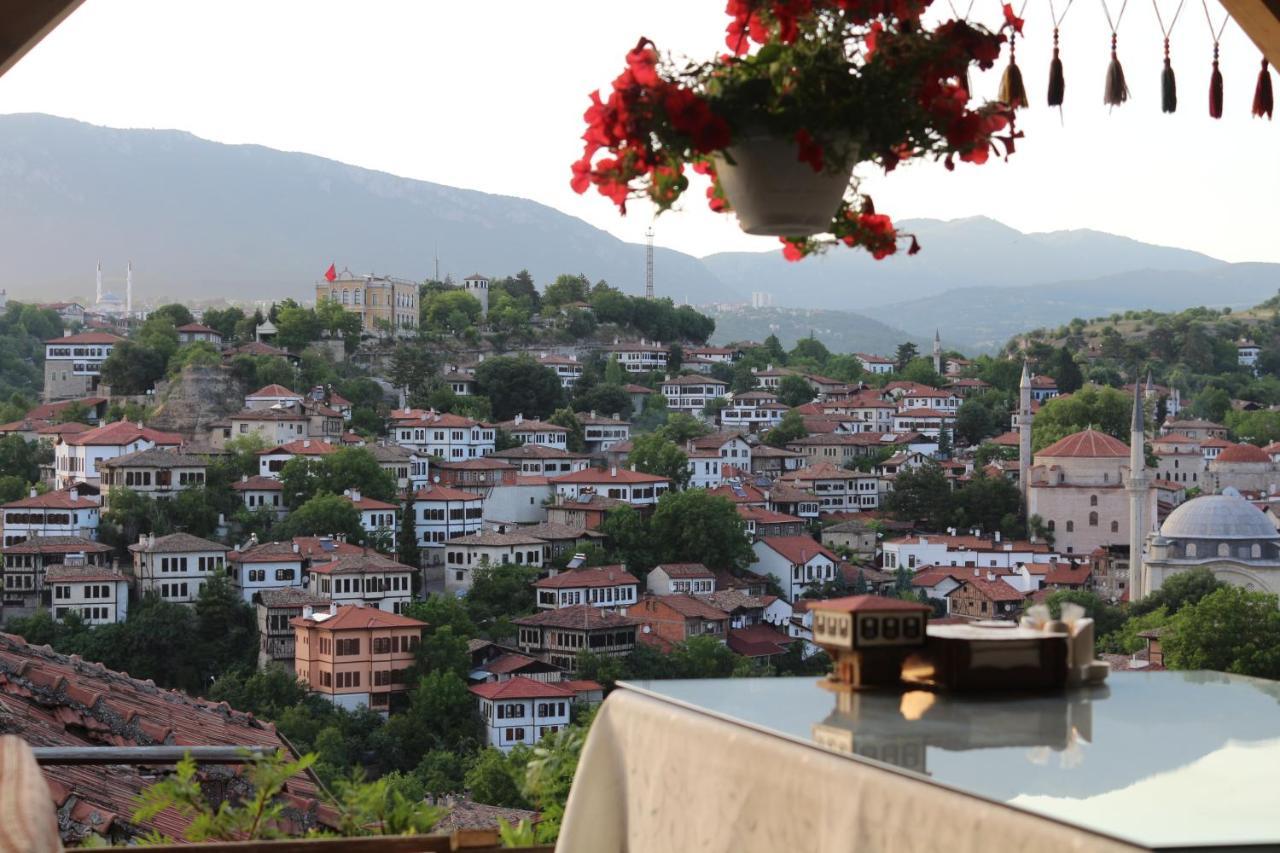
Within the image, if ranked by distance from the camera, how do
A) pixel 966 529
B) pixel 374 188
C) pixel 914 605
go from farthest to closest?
pixel 374 188
pixel 966 529
pixel 914 605

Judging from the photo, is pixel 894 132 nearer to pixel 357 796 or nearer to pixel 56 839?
pixel 56 839

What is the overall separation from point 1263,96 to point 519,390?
118 feet

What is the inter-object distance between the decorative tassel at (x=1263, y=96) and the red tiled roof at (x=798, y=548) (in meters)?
27.0

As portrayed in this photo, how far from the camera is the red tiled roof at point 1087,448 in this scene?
107ft

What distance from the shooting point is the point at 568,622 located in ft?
76.9

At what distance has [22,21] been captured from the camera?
50.2 inches

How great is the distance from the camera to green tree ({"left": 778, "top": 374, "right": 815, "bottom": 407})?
42.7 metres

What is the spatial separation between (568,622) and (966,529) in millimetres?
11822

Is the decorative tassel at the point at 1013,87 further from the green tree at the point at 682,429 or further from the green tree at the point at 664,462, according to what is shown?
the green tree at the point at 682,429

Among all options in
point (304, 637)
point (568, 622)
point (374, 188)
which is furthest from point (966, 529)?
point (374, 188)

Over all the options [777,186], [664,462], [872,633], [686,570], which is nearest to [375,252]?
[664,462]

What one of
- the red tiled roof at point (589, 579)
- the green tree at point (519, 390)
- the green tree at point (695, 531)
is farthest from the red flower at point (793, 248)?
the green tree at point (519, 390)

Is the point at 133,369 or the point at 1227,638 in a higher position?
the point at 133,369

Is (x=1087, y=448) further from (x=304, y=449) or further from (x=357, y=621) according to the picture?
(x=357, y=621)
